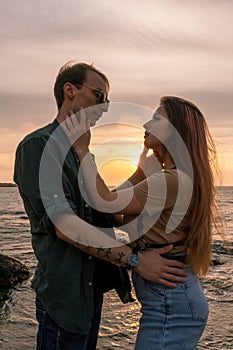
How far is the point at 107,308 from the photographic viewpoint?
934 cm

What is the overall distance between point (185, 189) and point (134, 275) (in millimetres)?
720

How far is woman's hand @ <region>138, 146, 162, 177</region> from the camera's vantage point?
12.0 feet

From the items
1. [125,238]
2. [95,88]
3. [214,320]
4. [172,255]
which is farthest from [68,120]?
[214,320]

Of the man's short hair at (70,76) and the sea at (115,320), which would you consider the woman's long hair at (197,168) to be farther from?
the sea at (115,320)

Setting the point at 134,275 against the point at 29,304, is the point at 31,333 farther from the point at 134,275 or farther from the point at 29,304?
the point at 134,275

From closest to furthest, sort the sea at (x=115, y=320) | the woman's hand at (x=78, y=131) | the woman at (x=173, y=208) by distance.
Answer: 1. the woman at (x=173, y=208)
2. the woman's hand at (x=78, y=131)
3. the sea at (x=115, y=320)

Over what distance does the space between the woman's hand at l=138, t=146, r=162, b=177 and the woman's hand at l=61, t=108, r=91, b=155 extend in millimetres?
517

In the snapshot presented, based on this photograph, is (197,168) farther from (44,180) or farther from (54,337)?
(54,337)

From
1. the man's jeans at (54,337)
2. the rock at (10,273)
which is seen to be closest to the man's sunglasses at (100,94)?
the man's jeans at (54,337)

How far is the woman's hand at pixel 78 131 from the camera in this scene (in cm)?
344

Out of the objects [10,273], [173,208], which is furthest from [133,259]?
[10,273]

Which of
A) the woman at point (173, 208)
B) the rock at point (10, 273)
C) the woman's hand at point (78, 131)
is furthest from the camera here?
the rock at point (10, 273)

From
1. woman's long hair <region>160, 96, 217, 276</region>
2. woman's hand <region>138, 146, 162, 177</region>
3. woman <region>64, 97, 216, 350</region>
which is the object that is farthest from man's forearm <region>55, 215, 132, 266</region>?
woman's hand <region>138, 146, 162, 177</region>

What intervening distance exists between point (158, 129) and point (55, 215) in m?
0.90
